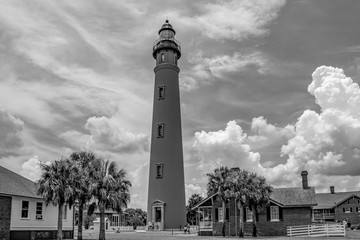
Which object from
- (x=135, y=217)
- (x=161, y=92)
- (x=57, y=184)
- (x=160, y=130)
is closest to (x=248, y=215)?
(x=160, y=130)

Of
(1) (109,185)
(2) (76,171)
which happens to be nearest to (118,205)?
(1) (109,185)

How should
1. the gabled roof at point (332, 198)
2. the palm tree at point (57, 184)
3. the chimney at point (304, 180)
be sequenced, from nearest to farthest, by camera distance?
the palm tree at point (57, 184) < the chimney at point (304, 180) < the gabled roof at point (332, 198)

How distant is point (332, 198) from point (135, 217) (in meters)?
44.6

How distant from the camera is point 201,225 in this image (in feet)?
166

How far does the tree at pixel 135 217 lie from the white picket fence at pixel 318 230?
161ft

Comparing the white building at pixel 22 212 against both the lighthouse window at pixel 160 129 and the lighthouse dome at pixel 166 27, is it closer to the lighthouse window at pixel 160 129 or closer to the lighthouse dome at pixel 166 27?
the lighthouse window at pixel 160 129

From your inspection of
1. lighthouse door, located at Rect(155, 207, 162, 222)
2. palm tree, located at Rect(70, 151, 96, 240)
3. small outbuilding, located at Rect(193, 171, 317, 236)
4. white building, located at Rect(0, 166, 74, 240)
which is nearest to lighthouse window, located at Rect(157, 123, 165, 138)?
lighthouse door, located at Rect(155, 207, 162, 222)

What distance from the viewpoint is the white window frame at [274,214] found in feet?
147

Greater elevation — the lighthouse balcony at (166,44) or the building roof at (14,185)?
the lighthouse balcony at (166,44)

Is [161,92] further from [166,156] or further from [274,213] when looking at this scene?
[274,213]

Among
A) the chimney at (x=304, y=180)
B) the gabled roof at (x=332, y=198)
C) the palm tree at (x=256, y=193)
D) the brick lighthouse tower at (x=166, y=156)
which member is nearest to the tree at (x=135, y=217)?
the brick lighthouse tower at (x=166, y=156)

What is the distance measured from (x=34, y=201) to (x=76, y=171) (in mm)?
5612

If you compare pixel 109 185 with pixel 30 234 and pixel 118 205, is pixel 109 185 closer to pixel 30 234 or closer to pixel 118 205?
pixel 118 205

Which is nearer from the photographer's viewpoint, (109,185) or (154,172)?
(109,185)
